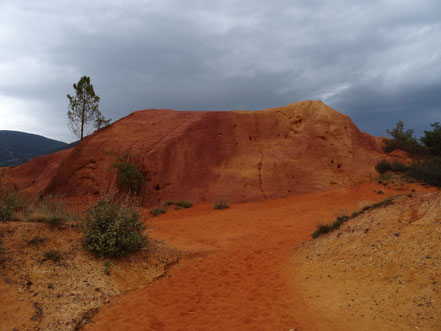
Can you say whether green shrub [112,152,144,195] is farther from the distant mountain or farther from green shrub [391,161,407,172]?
the distant mountain

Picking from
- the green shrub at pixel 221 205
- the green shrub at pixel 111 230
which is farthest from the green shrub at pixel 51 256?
the green shrub at pixel 221 205

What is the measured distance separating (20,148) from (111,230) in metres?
102

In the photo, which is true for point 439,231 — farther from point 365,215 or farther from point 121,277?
point 121,277

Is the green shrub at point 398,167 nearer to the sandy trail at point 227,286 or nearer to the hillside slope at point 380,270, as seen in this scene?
the sandy trail at point 227,286

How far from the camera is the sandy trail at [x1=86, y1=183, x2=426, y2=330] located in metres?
3.56

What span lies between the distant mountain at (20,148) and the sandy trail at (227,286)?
236ft

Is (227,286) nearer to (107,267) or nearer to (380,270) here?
(107,267)

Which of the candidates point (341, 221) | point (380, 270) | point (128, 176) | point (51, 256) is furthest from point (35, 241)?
point (128, 176)

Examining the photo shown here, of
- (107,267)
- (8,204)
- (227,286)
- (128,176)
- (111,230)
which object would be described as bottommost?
(227,286)

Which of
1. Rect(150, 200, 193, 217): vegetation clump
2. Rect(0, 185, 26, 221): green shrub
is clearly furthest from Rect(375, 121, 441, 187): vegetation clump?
Rect(0, 185, 26, 221): green shrub

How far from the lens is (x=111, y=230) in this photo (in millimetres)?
5387

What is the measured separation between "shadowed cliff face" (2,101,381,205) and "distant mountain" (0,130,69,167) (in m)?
62.3

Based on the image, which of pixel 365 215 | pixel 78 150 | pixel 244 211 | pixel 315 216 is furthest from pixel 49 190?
pixel 365 215

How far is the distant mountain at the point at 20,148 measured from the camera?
70850mm
